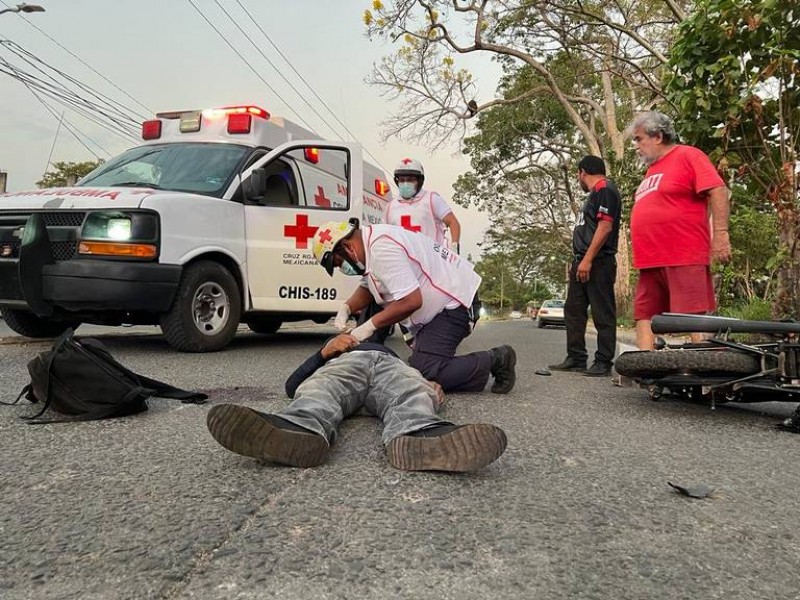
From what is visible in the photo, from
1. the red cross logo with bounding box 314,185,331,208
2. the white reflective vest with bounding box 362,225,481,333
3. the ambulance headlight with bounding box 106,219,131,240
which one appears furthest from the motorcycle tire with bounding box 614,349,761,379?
the red cross logo with bounding box 314,185,331,208

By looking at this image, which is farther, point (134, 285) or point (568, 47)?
point (568, 47)

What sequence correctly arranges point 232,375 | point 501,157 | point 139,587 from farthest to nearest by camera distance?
point 501,157
point 232,375
point 139,587

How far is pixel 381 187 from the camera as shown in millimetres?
8711

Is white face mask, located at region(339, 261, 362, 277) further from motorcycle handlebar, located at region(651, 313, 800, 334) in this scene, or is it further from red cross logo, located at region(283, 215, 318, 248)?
red cross logo, located at region(283, 215, 318, 248)

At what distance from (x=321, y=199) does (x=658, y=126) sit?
3.86 m

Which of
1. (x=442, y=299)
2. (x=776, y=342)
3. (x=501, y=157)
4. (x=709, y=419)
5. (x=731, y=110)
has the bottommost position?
(x=709, y=419)

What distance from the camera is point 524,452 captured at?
251 centimetres

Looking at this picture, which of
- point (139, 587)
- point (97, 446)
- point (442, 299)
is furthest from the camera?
point (442, 299)

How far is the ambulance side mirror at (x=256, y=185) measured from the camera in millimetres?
6070

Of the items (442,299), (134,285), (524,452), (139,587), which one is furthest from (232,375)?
(139,587)

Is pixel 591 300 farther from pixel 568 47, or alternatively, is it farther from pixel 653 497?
pixel 568 47

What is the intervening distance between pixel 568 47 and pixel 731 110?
12133 mm

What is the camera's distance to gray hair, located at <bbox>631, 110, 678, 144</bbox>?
160 inches

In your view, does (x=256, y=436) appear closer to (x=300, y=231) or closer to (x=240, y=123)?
(x=300, y=231)
